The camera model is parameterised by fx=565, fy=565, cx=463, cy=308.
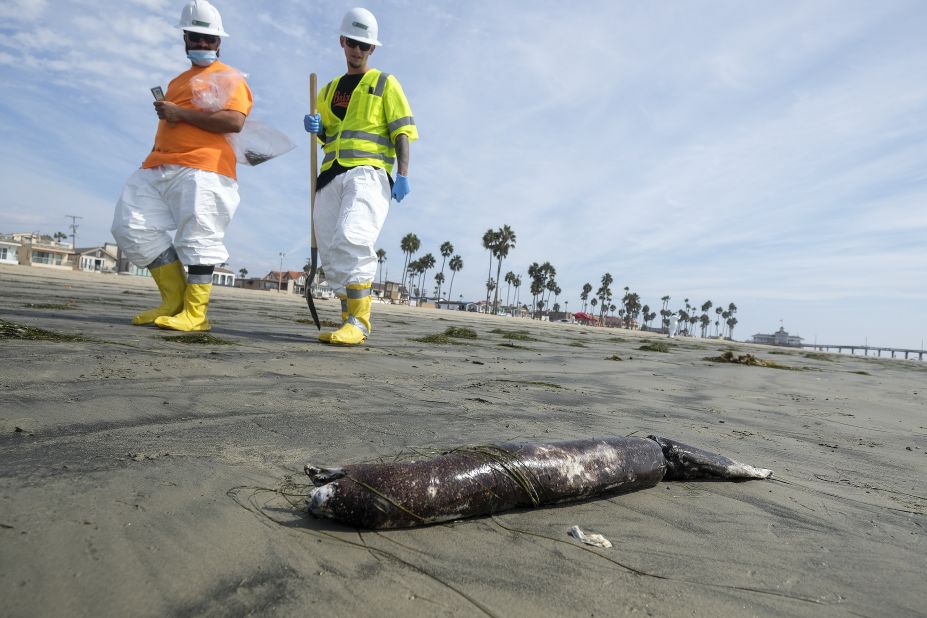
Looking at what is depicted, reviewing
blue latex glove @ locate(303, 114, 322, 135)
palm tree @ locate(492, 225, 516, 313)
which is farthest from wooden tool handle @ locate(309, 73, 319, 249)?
palm tree @ locate(492, 225, 516, 313)

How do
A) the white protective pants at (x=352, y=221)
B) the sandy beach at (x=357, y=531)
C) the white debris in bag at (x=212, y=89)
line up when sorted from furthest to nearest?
the white protective pants at (x=352, y=221) → the white debris in bag at (x=212, y=89) → the sandy beach at (x=357, y=531)

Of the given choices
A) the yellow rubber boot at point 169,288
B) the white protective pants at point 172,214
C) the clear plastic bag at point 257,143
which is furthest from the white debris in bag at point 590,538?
the clear plastic bag at point 257,143

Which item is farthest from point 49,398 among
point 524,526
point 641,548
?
point 641,548

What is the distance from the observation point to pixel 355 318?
5758 millimetres

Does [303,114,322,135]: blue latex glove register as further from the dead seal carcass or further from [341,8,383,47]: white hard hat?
the dead seal carcass

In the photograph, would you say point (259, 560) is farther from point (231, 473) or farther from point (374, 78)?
point (374, 78)

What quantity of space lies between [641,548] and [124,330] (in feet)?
15.4

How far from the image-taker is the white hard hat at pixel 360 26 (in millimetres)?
5684

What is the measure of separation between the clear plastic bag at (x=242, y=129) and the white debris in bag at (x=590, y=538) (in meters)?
5.31

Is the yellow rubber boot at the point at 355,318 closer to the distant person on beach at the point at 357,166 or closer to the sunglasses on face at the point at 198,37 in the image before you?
the distant person on beach at the point at 357,166

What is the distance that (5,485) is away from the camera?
4.85ft

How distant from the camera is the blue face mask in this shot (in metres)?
5.48

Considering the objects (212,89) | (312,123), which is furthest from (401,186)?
(212,89)

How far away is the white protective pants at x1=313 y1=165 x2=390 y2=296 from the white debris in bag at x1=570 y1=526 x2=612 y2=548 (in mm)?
4231
